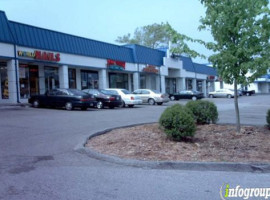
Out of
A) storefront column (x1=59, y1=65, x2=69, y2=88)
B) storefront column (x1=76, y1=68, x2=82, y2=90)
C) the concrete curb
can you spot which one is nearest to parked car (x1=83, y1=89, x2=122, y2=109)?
storefront column (x1=59, y1=65, x2=69, y2=88)

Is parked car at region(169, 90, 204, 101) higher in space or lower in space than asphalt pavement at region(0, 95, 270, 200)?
higher

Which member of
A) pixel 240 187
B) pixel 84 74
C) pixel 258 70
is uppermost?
pixel 84 74

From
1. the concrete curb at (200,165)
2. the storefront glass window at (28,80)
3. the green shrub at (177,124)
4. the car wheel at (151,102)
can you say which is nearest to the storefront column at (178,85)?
the car wheel at (151,102)

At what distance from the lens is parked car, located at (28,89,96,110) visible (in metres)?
20.7

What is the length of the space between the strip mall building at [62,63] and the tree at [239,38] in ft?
57.2

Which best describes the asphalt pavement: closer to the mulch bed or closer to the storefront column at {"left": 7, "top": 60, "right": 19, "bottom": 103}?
the mulch bed

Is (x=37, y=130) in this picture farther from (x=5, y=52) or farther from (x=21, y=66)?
(x=21, y=66)

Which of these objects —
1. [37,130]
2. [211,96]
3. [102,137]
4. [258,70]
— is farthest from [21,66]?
[211,96]

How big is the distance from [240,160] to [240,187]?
5.10 feet

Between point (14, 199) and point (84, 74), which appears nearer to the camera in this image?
point (14, 199)

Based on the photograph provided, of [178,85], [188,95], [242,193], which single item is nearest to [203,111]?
[242,193]

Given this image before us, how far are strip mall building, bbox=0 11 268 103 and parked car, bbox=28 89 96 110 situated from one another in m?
2.89

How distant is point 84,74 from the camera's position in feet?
107

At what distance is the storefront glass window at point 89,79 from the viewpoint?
3238 centimetres
